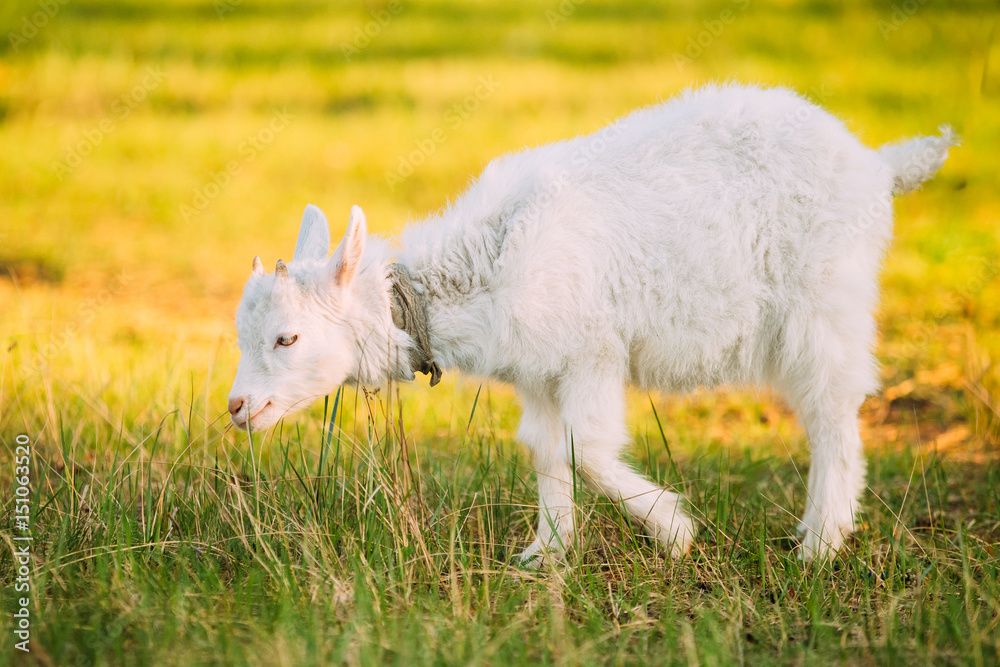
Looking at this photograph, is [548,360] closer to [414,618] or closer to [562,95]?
[414,618]

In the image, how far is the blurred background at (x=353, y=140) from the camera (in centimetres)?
621

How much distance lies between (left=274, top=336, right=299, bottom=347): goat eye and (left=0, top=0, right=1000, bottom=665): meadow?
417 mm

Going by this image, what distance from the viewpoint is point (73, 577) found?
3.49 m

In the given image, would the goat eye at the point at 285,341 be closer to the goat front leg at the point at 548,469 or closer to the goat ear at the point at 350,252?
the goat ear at the point at 350,252

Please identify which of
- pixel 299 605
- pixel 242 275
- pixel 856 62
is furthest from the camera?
pixel 856 62

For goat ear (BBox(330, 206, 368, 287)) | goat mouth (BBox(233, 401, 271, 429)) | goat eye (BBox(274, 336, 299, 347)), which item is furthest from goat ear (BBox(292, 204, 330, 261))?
goat mouth (BBox(233, 401, 271, 429))

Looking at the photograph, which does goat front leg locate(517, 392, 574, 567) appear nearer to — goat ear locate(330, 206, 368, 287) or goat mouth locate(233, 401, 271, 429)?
goat ear locate(330, 206, 368, 287)

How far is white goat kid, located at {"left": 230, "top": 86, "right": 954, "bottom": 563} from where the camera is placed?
12.5 ft

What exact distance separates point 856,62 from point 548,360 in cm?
1180

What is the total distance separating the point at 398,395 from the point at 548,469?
0.87 meters

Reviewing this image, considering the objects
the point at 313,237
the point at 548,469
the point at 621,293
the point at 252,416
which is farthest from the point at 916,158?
the point at 252,416

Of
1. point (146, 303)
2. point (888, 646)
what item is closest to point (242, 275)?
point (146, 303)

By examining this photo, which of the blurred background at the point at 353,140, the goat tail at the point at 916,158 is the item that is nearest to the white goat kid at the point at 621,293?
the goat tail at the point at 916,158

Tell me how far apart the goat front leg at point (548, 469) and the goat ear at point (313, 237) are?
1.15 meters
